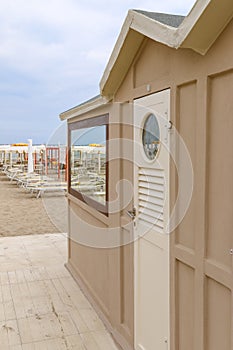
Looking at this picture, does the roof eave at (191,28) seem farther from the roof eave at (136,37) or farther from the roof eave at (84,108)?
the roof eave at (84,108)

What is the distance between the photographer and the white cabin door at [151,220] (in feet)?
7.79

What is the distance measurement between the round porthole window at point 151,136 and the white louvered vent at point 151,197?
12 centimetres

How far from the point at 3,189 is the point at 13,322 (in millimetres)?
11454

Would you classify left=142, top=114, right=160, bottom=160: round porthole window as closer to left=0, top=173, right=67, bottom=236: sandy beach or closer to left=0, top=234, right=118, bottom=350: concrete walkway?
left=0, top=234, right=118, bottom=350: concrete walkway

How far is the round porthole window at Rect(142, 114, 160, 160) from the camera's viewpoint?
2.47 m

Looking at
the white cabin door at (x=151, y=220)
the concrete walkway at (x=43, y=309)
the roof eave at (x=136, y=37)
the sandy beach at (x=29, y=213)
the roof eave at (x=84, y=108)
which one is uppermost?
the roof eave at (x=136, y=37)

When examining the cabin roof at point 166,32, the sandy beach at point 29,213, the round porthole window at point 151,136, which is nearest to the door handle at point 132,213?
the round porthole window at point 151,136

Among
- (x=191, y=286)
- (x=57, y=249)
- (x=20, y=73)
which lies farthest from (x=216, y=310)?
(x=20, y=73)

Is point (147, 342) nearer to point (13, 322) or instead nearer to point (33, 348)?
point (33, 348)

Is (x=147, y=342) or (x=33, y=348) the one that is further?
(x=33, y=348)

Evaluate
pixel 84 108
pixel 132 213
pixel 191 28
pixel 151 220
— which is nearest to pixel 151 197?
pixel 151 220

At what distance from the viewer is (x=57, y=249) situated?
610 cm

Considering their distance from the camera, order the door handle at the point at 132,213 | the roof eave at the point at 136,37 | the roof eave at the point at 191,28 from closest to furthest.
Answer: the roof eave at the point at 191,28 < the roof eave at the point at 136,37 < the door handle at the point at 132,213

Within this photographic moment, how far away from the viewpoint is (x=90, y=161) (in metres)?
4.28
